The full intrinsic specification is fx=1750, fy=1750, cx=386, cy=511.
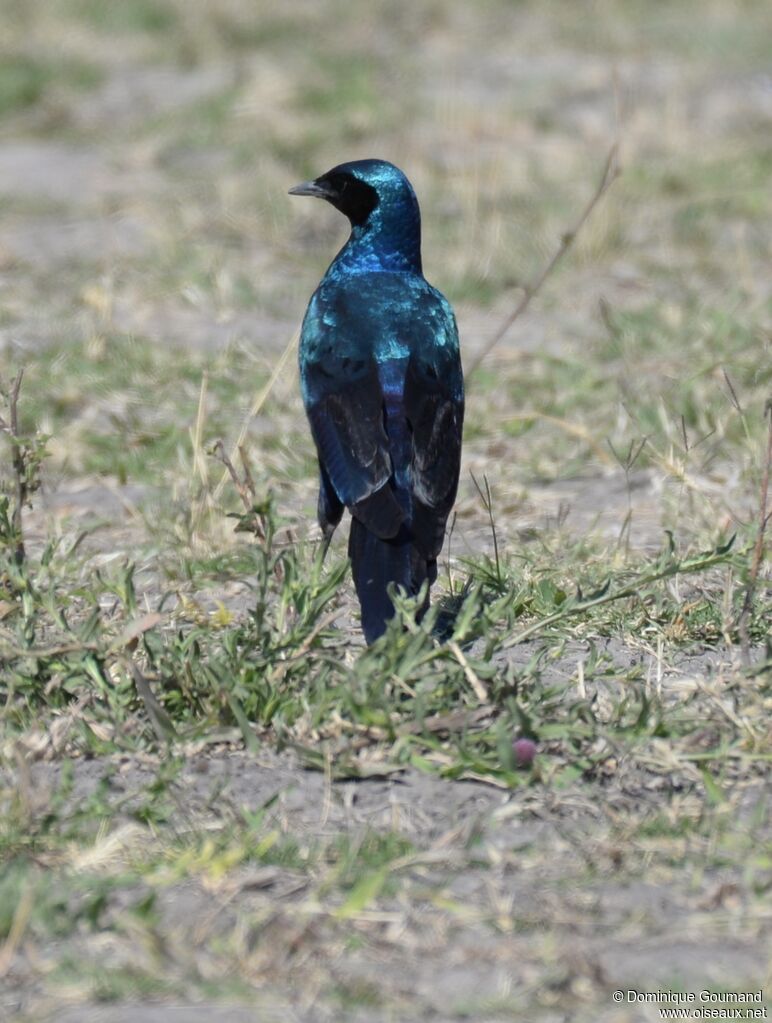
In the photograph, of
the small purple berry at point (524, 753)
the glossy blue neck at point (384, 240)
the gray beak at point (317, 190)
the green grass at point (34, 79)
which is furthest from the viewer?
the green grass at point (34, 79)

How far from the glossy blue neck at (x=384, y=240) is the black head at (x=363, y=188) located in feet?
0.03

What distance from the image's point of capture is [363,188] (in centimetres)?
454

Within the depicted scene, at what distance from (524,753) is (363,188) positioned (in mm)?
1898

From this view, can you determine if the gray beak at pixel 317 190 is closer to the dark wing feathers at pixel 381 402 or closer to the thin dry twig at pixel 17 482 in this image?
the dark wing feathers at pixel 381 402

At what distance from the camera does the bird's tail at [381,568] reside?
3.55 metres

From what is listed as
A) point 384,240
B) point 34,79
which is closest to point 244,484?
point 384,240

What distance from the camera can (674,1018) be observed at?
2527 mm

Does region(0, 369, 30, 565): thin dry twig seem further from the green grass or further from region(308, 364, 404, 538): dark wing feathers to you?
the green grass

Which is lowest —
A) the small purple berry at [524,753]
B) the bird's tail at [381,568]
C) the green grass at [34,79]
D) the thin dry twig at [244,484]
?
the small purple berry at [524,753]

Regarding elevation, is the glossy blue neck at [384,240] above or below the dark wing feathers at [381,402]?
above

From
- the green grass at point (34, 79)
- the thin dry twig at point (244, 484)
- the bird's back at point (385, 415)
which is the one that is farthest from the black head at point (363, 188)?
the green grass at point (34, 79)

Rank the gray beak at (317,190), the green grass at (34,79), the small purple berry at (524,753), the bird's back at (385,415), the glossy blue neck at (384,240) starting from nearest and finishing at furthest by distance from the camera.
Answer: the small purple berry at (524,753)
the bird's back at (385,415)
the glossy blue neck at (384,240)
the gray beak at (317,190)
the green grass at (34,79)

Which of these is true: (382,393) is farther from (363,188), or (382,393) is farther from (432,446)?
(363,188)

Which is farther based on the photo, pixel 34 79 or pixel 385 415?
pixel 34 79
